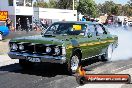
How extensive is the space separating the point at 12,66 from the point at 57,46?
2.51 meters

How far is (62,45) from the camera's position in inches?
314

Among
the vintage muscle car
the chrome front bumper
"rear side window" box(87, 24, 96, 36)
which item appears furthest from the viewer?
"rear side window" box(87, 24, 96, 36)

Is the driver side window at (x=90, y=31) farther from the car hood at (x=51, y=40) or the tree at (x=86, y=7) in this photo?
the tree at (x=86, y=7)

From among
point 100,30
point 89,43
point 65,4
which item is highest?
point 65,4

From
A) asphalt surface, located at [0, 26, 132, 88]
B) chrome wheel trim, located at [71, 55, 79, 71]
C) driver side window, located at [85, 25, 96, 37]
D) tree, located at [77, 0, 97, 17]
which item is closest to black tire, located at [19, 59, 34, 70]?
asphalt surface, located at [0, 26, 132, 88]

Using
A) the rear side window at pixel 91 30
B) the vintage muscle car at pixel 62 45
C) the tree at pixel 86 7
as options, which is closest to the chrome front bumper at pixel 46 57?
the vintage muscle car at pixel 62 45

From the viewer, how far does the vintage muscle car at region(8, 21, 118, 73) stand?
8.11m

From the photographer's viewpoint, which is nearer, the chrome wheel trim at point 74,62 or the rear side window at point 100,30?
the chrome wheel trim at point 74,62

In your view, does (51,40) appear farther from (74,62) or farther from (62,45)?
(74,62)

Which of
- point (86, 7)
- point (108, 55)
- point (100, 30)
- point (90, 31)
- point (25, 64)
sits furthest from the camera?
point (86, 7)

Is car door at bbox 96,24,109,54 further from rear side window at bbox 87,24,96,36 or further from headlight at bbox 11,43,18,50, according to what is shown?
headlight at bbox 11,43,18,50

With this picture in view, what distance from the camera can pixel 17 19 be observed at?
142ft

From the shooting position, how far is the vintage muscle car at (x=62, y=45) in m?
8.11

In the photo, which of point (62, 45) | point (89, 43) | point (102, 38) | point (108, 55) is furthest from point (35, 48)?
point (108, 55)
